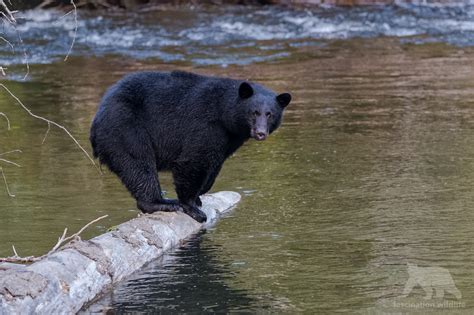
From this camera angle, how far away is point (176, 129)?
8.66 metres

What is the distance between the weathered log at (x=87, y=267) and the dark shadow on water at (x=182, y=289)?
117 millimetres

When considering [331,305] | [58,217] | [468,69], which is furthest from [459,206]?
[468,69]

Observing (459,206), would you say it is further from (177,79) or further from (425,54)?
(425,54)

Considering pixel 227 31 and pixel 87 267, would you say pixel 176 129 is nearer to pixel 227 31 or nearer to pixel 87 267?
pixel 87 267

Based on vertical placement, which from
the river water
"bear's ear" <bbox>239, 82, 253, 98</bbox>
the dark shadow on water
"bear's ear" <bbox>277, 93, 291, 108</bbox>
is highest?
"bear's ear" <bbox>239, 82, 253, 98</bbox>

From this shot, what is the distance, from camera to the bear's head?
27.4 feet

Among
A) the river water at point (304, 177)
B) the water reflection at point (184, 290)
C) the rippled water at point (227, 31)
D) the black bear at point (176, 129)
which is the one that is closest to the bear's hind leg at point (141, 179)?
the black bear at point (176, 129)

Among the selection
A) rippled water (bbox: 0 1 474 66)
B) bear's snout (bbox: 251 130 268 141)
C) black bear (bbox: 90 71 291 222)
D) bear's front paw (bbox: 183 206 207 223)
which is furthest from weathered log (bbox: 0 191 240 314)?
rippled water (bbox: 0 1 474 66)

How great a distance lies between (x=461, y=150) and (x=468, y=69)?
618 centimetres

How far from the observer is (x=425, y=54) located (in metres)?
19.4

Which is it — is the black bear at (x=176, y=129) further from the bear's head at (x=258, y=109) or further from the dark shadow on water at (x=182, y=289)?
the dark shadow on water at (x=182, y=289)

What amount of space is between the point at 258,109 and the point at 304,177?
214 centimetres
